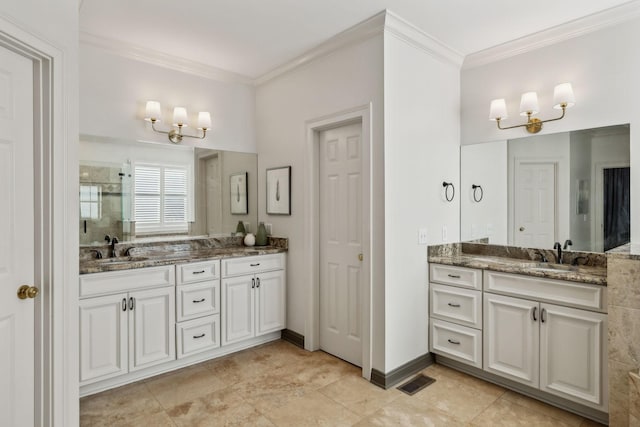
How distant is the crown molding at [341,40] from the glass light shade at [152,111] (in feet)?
3.76

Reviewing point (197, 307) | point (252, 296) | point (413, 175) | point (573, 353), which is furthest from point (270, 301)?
point (573, 353)

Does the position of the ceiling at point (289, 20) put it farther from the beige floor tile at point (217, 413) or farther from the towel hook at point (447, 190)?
the beige floor tile at point (217, 413)

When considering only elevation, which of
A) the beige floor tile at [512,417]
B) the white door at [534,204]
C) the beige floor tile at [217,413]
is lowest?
the beige floor tile at [512,417]

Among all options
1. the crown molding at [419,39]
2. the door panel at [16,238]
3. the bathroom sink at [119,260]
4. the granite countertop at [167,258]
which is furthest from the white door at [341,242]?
the door panel at [16,238]

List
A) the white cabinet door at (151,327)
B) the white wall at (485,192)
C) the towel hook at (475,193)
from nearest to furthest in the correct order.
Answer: the white cabinet door at (151,327) → the white wall at (485,192) → the towel hook at (475,193)

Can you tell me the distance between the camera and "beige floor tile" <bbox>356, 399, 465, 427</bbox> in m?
2.18

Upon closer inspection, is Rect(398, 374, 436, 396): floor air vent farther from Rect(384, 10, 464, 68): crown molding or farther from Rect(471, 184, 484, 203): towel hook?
Rect(384, 10, 464, 68): crown molding

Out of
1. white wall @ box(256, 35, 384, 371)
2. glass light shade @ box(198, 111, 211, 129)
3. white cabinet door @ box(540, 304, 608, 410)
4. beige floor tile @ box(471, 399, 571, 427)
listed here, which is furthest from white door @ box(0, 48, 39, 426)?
white cabinet door @ box(540, 304, 608, 410)

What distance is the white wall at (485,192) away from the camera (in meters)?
3.10

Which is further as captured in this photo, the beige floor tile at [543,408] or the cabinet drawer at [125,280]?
the cabinet drawer at [125,280]

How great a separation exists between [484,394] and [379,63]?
2.50 meters

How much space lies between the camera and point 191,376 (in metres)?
2.79

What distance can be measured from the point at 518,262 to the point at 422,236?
761 mm

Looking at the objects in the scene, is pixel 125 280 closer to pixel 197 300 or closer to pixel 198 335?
pixel 197 300
